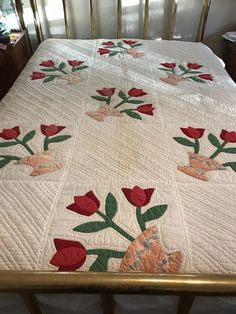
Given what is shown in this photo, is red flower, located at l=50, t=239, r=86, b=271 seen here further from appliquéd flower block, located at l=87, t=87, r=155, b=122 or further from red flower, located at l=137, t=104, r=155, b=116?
red flower, located at l=137, t=104, r=155, b=116

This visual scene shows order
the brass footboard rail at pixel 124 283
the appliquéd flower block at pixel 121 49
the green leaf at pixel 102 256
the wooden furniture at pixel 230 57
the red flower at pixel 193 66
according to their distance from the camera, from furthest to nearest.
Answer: the wooden furniture at pixel 230 57 → the appliquéd flower block at pixel 121 49 → the red flower at pixel 193 66 → the green leaf at pixel 102 256 → the brass footboard rail at pixel 124 283

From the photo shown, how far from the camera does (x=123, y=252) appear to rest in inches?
27.8

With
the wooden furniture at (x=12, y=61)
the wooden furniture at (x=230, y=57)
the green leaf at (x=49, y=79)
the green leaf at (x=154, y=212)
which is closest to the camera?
the green leaf at (x=154, y=212)

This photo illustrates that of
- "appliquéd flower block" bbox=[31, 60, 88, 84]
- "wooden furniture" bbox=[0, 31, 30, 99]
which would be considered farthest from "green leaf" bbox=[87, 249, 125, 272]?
"wooden furniture" bbox=[0, 31, 30, 99]

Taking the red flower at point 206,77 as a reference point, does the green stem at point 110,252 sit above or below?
above

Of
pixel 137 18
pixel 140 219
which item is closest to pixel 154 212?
pixel 140 219

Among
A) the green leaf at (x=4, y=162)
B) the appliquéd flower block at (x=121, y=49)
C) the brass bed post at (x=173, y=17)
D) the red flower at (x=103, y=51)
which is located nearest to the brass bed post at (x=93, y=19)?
the appliquéd flower block at (x=121, y=49)

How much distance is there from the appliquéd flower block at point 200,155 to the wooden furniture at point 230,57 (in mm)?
1413

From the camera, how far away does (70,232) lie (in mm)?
758

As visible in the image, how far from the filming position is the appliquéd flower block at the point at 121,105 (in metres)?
1.26

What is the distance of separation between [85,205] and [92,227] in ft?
0.29

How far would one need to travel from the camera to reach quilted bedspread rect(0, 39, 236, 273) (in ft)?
2.34

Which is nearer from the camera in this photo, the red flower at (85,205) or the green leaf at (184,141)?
the red flower at (85,205)

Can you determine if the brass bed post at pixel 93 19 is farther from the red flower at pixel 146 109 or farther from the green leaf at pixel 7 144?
the green leaf at pixel 7 144
